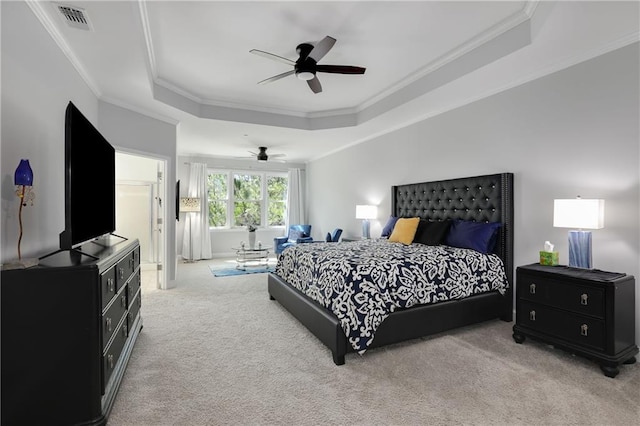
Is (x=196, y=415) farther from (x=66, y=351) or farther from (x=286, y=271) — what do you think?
(x=286, y=271)

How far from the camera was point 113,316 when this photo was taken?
81.0 inches

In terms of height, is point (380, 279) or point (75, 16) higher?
point (75, 16)

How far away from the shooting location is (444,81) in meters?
3.49

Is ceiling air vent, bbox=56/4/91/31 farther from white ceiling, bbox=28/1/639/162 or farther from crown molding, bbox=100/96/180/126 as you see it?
crown molding, bbox=100/96/180/126

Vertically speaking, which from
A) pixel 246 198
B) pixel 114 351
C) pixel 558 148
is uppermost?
pixel 558 148

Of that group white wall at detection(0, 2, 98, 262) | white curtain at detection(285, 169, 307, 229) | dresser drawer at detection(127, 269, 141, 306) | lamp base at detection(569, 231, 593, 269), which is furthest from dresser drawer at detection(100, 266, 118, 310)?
white curtain at detection(285, 169, 307, 229)

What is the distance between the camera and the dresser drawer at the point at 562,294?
235 cm

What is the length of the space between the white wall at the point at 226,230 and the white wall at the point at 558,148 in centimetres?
456

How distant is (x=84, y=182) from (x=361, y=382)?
7.46 ft

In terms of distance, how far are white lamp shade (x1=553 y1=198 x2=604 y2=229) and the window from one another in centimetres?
670

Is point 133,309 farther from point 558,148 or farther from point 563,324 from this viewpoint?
point 558,148

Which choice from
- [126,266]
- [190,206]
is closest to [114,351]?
[126,266]

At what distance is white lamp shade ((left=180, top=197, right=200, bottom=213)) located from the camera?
7.38 meters

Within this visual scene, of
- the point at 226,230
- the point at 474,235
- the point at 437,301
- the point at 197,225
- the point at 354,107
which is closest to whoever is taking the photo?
the point at 437,301
